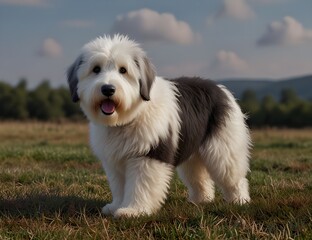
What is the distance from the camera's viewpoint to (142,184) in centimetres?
504

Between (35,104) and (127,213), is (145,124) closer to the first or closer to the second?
(127,213)

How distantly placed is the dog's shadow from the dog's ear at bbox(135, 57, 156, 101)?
1.28m

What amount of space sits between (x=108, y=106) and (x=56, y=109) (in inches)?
2419

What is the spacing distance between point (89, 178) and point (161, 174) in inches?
102

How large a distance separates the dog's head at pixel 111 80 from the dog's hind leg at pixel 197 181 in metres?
1.56

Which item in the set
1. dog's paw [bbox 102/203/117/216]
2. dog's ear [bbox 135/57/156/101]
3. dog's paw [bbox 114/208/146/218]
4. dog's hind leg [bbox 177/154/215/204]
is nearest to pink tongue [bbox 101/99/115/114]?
dog's ear [bbox 135/57/156/101]

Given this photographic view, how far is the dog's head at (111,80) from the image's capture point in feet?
15.5

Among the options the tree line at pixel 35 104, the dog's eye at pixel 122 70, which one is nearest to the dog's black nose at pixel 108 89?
the dog's eye at pixel 122 70

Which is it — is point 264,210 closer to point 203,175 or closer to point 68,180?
point 203,175

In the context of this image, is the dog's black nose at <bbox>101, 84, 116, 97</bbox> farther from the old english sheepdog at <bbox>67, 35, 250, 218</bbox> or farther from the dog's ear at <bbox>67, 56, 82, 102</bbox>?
the dog's ear at <bbox>67, 56, 82, 102</bbox>

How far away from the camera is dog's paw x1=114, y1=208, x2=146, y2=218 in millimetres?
4902

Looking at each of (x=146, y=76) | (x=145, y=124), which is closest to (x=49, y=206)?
(x=145, y=124)

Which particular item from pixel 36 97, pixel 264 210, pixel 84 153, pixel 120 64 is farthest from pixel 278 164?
pixel 36 97

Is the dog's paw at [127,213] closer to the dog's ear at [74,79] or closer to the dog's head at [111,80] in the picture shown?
the dog's head at [111,80]
